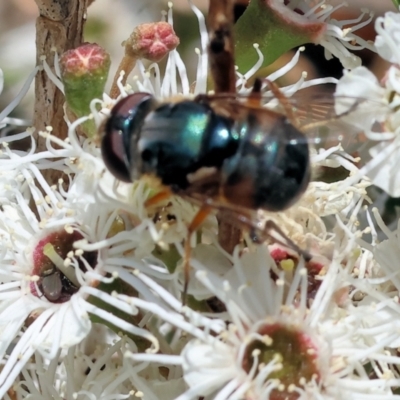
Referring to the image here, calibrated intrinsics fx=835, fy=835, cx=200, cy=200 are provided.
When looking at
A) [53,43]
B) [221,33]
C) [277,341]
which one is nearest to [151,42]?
[53,43]

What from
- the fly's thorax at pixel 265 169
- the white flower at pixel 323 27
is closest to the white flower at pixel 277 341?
the fly's thorax at pixel 265 169

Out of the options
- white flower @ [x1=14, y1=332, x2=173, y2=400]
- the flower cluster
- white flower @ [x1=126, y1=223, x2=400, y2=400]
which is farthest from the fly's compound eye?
white flower @ [x1=14, y1=332, x2=173, y2=400]

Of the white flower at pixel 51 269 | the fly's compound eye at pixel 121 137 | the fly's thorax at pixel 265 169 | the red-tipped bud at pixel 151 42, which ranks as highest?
the red-tipped bud at pixel 151 42

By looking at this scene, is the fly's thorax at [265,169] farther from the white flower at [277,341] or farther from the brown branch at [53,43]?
the brown branch at [53,43]

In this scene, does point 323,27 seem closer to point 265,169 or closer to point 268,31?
point 268,31

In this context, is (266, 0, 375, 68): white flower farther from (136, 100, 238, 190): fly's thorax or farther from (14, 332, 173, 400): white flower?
(14, 332, 173, 400): white flower
